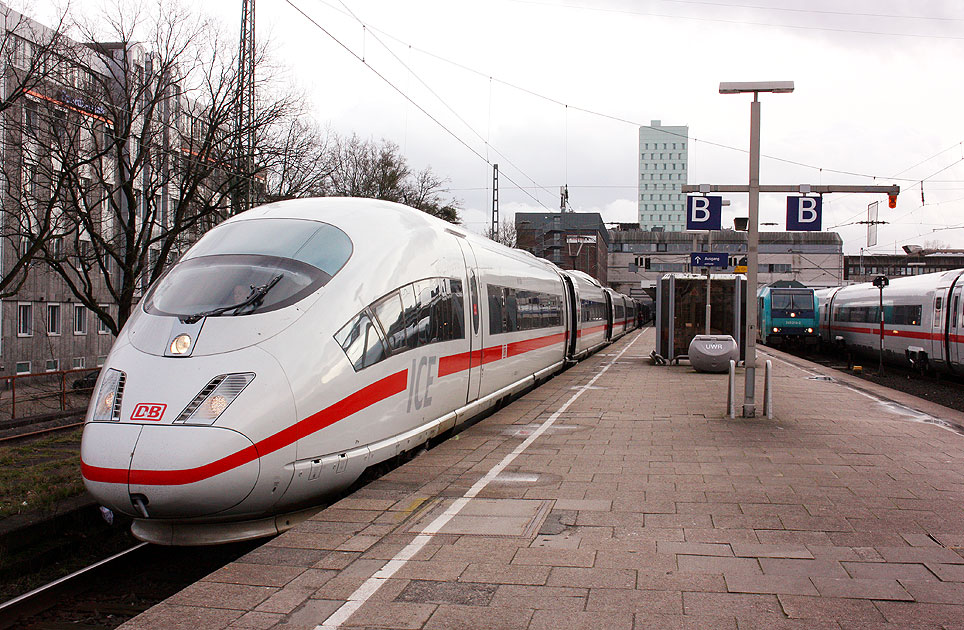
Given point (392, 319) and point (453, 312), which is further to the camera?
point (453, 312)

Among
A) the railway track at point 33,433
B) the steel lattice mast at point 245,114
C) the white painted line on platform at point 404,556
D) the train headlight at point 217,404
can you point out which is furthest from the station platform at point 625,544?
the steel lattice mast at point 245,114

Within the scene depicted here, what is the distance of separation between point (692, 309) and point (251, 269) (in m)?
18.5

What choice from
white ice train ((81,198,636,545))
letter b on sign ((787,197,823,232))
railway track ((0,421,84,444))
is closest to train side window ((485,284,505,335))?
white ice train ((81,198,636,545))

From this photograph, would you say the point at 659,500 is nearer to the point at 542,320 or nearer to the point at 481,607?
the point at 481,607

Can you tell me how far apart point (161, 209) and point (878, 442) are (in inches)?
1362

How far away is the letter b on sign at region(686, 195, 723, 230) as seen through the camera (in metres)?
15.3

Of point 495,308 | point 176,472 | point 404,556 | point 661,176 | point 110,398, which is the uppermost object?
point 661,176

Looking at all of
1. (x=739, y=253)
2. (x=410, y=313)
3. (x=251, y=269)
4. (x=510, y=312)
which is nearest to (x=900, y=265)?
(x=739, y=253)

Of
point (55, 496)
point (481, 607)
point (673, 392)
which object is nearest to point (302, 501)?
A: point (481, 607)

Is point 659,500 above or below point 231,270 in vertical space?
below

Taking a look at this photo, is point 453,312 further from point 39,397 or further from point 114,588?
point 39,397

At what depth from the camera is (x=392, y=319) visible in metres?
7.95

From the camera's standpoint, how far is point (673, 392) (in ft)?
53.5

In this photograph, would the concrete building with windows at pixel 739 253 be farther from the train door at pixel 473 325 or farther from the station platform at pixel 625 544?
the station platform at pixel 625 544
